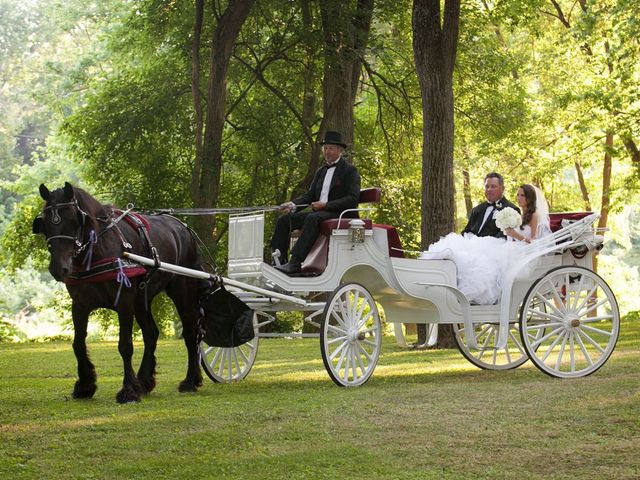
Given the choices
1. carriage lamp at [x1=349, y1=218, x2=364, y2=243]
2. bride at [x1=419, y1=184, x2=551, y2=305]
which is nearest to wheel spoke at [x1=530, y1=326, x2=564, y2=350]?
bride at [x1=419, y1=184, x2=551, y2=305]

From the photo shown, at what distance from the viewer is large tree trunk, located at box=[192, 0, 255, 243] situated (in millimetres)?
20016

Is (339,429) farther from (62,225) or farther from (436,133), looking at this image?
(436,133)

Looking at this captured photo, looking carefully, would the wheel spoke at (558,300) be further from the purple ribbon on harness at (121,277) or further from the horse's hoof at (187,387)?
the purple ribbon on harness at (121,277)

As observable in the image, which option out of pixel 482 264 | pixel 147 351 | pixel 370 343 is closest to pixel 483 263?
pixel 482 264

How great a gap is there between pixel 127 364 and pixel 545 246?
4.11m

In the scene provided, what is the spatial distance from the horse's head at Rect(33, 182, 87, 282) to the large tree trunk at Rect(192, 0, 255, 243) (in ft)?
37.0

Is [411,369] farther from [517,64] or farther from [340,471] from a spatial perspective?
[517,64]

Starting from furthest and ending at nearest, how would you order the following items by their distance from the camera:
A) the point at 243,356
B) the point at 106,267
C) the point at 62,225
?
the point at 243,356, the point at 106,267, the point at 62,225

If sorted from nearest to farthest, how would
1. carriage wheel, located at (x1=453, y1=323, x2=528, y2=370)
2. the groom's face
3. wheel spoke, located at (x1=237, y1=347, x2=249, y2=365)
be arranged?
wheel spoke, located at (x1=237, y1=347, x2=249, y2=365) → the groom's face → carriage wheel, located at (x1=453, y1=323, x2=528, y2=370)

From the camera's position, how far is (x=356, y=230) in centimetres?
992

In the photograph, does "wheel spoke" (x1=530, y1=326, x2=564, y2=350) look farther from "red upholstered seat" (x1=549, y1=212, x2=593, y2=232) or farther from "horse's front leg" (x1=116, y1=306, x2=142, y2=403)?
"horse's front leg" (x1=116, y1=306, x2=142, y2=403)

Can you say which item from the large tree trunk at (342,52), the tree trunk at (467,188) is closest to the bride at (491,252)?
the large tree trunk at (342,52)

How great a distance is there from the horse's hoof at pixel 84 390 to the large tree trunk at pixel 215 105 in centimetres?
1076

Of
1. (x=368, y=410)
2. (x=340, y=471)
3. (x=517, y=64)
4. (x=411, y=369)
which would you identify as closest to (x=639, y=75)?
(x=517, y=64)
